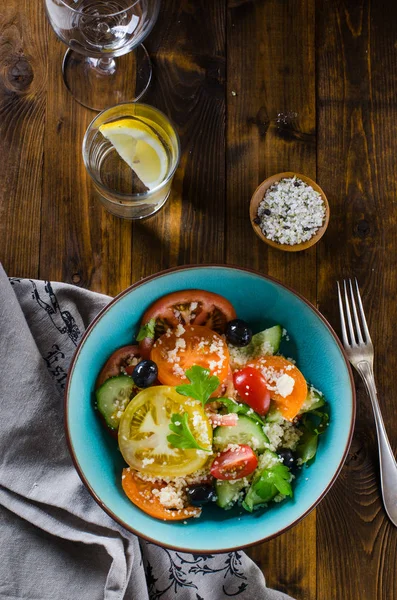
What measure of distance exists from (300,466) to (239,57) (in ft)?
3.13

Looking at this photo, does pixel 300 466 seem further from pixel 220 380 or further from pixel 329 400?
pixel 220 380

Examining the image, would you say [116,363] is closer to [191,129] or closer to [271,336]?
[271,336]

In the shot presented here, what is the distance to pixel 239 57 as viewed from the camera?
1679 millimetres

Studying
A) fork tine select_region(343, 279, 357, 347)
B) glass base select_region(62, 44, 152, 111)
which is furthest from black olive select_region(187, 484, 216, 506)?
glass base select_region(62, 44, 152, 111)

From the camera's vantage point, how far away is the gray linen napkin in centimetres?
149

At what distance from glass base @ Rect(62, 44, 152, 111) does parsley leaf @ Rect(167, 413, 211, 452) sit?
77 cm

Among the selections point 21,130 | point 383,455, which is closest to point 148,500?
point 383,455

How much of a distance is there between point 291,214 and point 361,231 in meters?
0.19

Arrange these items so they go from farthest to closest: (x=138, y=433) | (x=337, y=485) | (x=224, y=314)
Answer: (x=337, y=485)
(x=224, y=314)
(x=138, y=433)

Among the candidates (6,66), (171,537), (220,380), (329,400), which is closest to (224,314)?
(220,380)

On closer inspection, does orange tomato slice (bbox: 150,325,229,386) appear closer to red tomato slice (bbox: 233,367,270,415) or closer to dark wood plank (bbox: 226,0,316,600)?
red tomato slice (bbox: 233,367,270,415)

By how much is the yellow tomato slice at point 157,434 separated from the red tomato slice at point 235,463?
0.10 ft

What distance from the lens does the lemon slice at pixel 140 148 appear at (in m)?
1.55

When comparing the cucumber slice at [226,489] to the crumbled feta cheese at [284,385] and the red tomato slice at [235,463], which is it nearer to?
the red tomato slice at [235,463]
